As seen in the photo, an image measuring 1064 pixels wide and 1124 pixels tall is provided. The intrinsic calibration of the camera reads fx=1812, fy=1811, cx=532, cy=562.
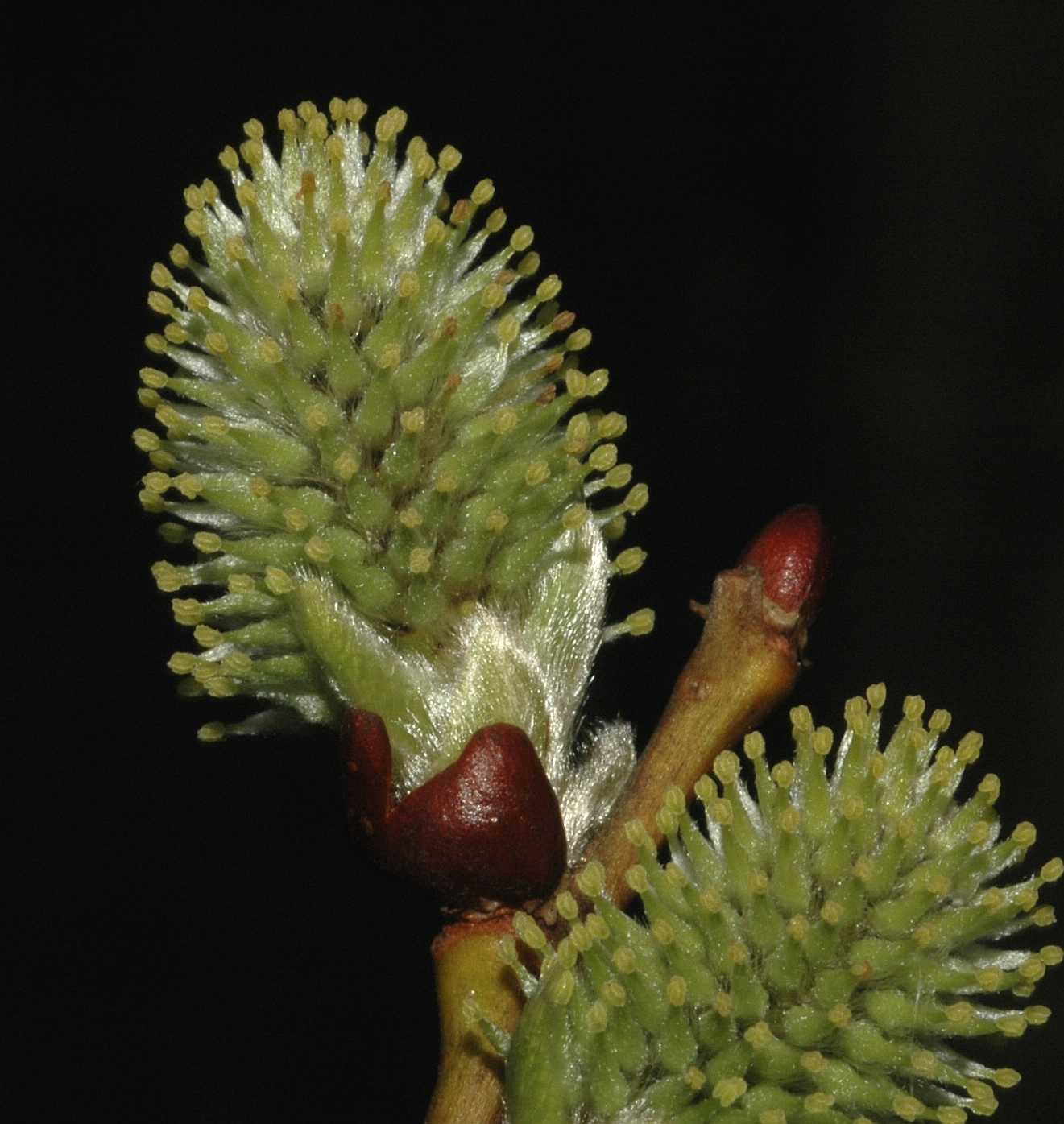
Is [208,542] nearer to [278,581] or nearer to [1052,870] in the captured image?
[278,581]

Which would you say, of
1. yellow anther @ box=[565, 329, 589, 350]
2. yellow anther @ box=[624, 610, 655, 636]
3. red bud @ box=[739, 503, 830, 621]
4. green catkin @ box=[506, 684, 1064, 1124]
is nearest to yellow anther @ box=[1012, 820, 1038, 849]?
green catkin @ box=[506, 684, 1064, 1124]

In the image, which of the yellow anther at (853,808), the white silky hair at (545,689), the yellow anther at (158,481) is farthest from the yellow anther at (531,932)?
the yellow anther at (158,481)

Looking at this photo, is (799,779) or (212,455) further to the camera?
(212,455)

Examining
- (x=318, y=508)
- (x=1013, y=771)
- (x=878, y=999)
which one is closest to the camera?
(x=878, y=999)

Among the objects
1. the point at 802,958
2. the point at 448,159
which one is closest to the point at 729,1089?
the point at 802,958

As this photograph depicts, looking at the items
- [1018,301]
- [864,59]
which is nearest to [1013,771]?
[1018,301]

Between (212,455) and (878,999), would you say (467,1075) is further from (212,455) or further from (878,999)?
(212,455)

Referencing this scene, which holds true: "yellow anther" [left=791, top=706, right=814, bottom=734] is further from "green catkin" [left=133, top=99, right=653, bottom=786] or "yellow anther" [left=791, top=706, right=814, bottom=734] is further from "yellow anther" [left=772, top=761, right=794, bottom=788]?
"green catkin" [left=133, top=99, right=653, bottom=786]
